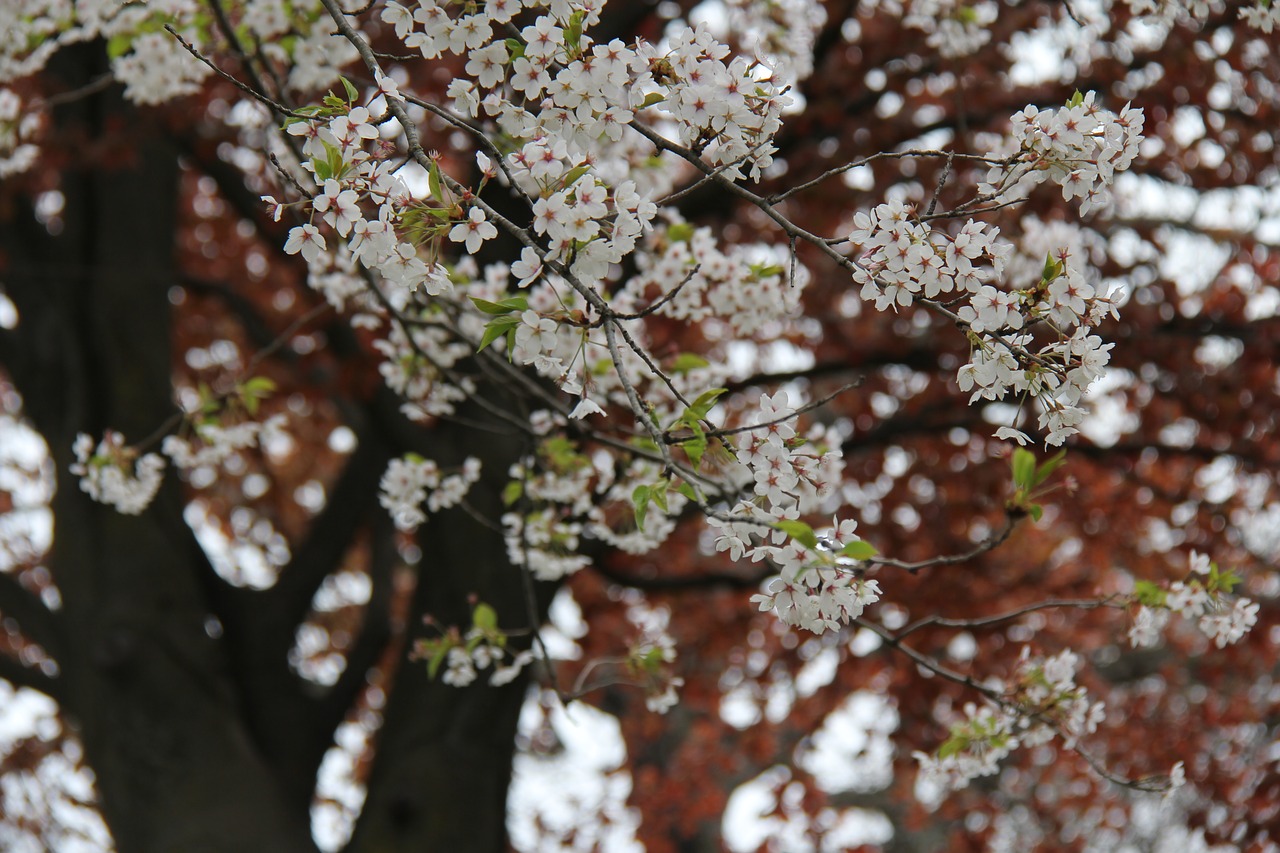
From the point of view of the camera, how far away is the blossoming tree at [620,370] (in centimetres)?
174

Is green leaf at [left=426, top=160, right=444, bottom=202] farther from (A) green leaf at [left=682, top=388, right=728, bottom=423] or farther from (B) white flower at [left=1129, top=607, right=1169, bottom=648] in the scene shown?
(B) white flower at [left=1129, top=607, right=1169, bottom=648]

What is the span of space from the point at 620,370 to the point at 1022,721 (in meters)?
1.58

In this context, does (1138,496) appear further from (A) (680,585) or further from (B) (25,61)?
(B) (25,61)

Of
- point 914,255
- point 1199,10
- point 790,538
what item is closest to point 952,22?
point 1199,10

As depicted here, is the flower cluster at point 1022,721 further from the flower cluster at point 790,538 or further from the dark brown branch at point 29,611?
the dark brown branch at point 29,611

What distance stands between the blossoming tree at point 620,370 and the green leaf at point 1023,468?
1 cm

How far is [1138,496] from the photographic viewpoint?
5.72 metres

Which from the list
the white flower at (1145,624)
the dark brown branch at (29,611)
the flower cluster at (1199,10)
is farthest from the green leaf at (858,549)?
the dark brown branch at (29,611)

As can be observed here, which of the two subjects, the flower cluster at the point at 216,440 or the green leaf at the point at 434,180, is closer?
the green leaf at the point at 434,180

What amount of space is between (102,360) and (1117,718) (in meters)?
7.98

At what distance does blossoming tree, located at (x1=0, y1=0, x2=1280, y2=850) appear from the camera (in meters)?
1.74

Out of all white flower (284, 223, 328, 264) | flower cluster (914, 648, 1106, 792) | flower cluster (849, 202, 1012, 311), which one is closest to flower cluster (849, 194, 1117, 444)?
flower cluster (849, 202, 1012, 311)

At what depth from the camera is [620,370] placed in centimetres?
158

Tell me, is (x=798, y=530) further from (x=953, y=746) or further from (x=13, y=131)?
(x=13, y=131)
